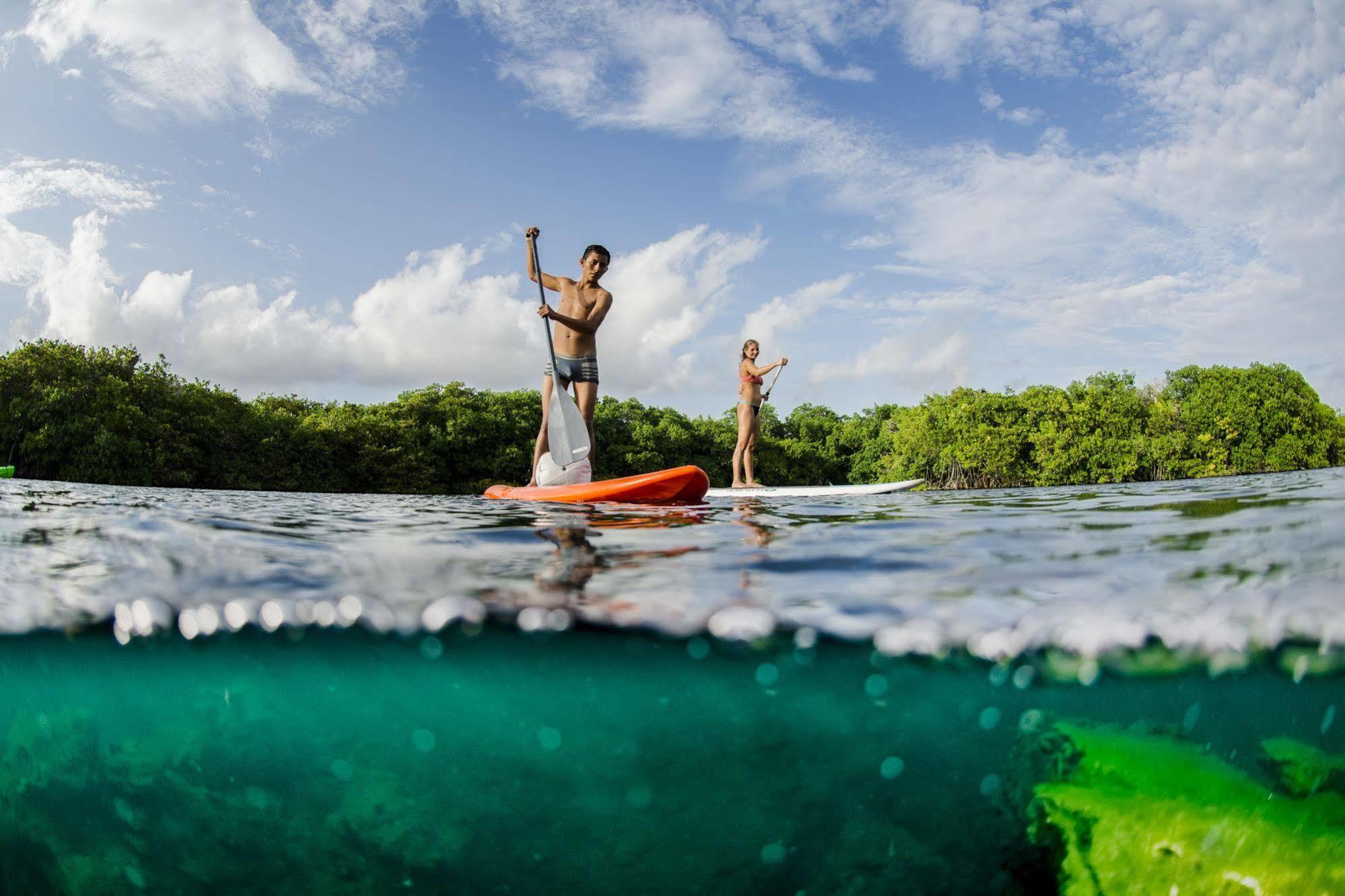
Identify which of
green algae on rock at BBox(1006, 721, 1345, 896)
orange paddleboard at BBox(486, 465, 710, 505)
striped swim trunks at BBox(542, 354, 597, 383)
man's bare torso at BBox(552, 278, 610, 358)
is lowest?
green algae on rock at BBox(1006, 721, 1345, 896)

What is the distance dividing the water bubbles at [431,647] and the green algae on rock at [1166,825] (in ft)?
7.84

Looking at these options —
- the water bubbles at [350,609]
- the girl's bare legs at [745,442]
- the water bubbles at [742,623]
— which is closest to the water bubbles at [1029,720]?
the water bubbles at [742,623]

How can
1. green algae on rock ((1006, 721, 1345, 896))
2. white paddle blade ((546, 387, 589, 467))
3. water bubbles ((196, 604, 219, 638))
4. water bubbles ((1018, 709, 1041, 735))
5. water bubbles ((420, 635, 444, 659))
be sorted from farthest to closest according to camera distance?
white paddle blade ((546, 387, 589, 467)) → water bubbles ((1018, 709, 1041, 735)) → water bubbles ((196, 604, 219, 638)) → water bubbles ((420, 635, 444, 659)) → green algae on rock ((1006, 721, 1345, 896))

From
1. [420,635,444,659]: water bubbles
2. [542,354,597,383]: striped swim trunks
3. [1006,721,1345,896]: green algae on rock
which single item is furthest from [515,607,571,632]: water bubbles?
[542,354,597,383]: striped swim trunks

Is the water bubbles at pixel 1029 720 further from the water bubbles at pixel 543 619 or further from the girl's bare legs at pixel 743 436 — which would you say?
the girl's bare legs at pixel 743 436

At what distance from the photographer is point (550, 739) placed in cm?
353

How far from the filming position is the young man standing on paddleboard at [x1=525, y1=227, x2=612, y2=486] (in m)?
9.32

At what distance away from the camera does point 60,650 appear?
11.6 feet

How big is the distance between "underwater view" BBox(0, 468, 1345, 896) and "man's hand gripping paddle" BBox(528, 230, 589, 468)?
478cm

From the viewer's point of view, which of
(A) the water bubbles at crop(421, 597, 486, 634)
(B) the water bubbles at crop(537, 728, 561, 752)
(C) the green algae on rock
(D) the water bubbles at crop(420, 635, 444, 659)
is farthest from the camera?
(B) the water bubbles at crop(537, 728, 561, 752)

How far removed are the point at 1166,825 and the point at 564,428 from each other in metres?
7.03

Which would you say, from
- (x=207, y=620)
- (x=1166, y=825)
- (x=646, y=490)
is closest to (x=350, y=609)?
(x=207, y=620)

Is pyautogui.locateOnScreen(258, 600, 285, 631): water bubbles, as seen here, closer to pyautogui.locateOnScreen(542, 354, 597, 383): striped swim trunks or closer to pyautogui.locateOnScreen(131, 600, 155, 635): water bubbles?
pyautogui.locateOnScreen(131, 600, 155, 635): water bubbles

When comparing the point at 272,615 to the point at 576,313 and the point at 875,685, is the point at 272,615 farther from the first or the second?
the point at 576,313
